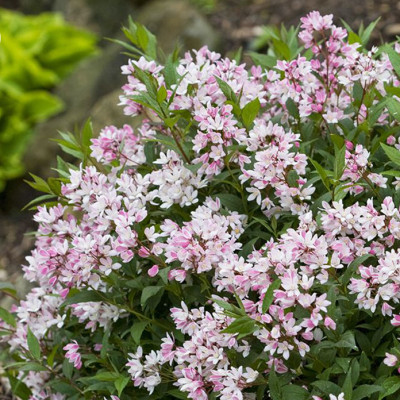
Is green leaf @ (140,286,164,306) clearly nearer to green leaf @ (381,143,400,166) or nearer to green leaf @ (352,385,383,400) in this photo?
green leaf @ (352,385,383,400)

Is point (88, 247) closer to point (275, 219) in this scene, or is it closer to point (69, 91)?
point (275, 219)

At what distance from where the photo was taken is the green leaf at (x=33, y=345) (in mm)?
2492

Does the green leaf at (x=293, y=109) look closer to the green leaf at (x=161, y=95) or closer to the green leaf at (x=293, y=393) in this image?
the green leaf at (x=161, y=95)

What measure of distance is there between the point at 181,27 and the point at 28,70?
1887 millimetres

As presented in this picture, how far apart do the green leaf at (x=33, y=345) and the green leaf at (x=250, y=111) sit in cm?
103

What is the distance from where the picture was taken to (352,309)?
2.05 metres

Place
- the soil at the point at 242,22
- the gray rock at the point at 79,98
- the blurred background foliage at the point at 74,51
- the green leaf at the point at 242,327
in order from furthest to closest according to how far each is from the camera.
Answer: the gray rock at the point at 79,98
the blurred background foliage at the point at 74,51
the soil at the point at 242,22
the green leaf at the point at 242,327

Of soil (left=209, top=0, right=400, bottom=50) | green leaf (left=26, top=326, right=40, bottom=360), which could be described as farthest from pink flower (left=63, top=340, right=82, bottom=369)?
soil (left=209, top=0, right=400, bottom=50)

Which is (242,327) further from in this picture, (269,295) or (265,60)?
(265,60)

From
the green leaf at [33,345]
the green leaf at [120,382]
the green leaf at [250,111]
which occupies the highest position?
the green leaf at [250,111]

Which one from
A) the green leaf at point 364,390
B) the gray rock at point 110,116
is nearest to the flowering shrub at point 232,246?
the green leaf at point 364,390

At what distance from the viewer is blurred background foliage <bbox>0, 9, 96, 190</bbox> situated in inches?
275

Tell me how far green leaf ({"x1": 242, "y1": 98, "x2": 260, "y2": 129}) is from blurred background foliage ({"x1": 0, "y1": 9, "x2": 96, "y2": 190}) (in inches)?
194

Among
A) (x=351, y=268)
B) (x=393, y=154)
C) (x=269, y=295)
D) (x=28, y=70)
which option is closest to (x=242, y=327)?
(x=269, y=295)
